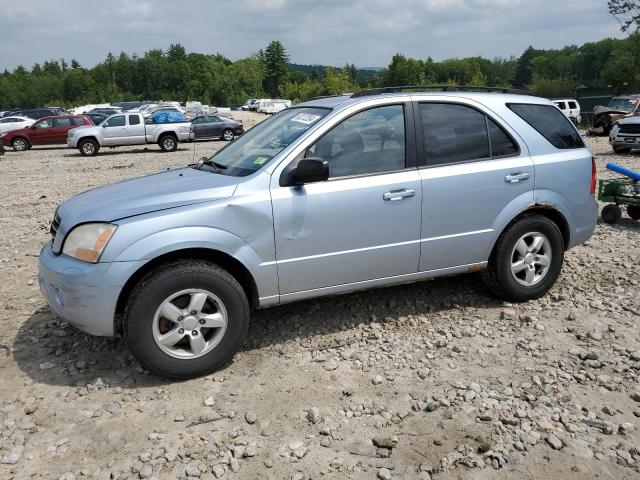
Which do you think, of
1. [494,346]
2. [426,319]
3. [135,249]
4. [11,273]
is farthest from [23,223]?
[494,346]

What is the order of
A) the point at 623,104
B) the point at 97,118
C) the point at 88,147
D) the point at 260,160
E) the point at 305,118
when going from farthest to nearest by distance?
the point at 97,118 < the point at 623,104 < the point at 88,147 < the point at 305,118 < the point at 260,160

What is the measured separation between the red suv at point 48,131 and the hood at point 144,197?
24.2 meters

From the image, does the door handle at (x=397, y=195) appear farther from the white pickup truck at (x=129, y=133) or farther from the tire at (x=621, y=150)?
the white pickup truck at (x=129, y=133)

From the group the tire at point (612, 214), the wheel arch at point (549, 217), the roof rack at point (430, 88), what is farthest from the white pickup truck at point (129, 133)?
the wheel arch at point (549, 217)

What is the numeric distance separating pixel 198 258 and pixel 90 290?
710 mm

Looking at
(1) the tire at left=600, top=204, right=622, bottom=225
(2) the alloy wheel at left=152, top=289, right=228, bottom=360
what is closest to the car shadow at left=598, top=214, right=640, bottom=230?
(1) the tire at left=600, top=204, right=622, bottom=225

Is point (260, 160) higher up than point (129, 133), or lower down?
lower down

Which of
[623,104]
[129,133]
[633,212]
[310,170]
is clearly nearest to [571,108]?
[623,104]

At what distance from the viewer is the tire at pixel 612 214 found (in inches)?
314

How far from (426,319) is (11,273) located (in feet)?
14.9

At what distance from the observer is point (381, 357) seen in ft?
13.4

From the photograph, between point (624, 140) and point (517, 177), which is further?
point (624, 140)

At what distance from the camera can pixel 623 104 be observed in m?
27.5

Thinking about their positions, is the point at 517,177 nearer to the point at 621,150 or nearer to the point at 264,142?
the point at 264,142
